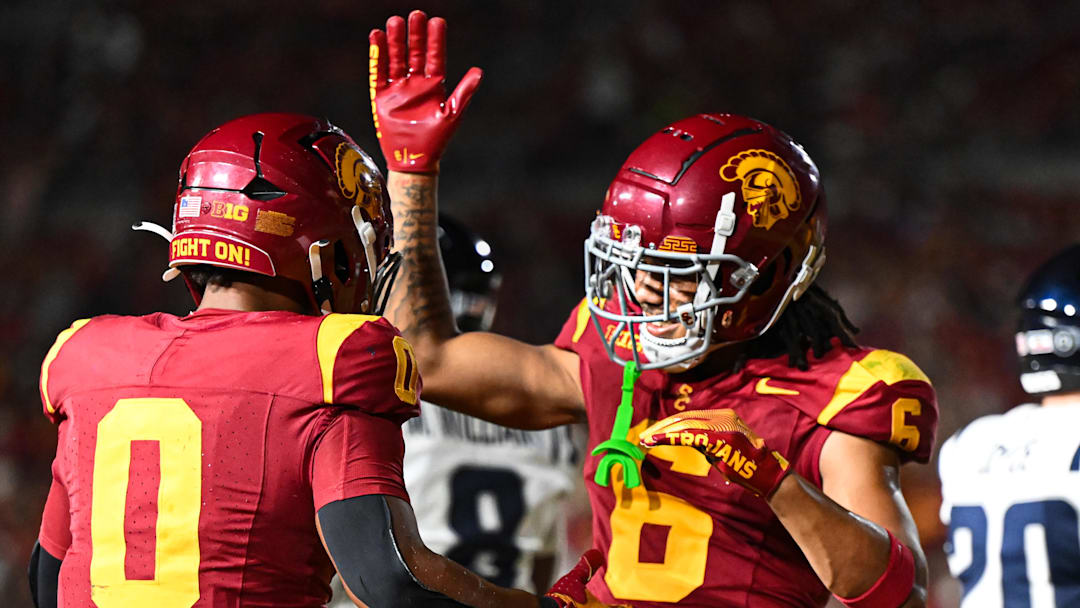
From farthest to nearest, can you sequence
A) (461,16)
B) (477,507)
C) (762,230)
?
(461,16) → (477,507) → (762,230)

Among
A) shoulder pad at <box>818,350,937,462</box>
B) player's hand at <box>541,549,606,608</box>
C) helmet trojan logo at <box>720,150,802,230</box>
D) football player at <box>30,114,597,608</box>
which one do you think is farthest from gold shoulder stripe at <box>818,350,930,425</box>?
football player at <box>30,114,597,608</box>

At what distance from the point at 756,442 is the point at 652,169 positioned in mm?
528

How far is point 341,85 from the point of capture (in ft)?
23.6

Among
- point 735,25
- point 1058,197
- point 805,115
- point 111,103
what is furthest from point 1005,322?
point 111,103

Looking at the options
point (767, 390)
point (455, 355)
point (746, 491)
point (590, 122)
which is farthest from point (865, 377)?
point (590, 122)

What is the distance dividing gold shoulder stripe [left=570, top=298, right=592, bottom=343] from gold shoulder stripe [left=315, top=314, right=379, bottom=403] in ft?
2.29

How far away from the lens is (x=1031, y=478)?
104 inches

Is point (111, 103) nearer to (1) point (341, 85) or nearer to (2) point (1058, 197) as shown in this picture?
(1) point (341, 85)

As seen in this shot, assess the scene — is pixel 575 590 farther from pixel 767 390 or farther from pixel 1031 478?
pixel 1031 478

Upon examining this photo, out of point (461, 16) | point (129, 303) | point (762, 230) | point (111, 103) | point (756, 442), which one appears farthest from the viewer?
point (461, 16)

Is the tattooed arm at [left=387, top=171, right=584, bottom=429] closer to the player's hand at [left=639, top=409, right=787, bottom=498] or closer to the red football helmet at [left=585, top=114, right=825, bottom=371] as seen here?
the red football helmet at [left=585, top=114, right=825, bottom=371]

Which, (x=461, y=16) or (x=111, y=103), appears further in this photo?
(x=461, y=16)

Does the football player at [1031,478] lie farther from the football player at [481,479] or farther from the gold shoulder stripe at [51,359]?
the gold shoulder stripe at [51,359]

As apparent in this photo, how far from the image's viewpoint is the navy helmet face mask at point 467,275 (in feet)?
10.5
